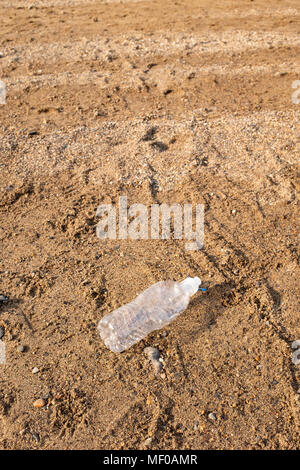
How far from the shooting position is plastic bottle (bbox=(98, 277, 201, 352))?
252 centimetres

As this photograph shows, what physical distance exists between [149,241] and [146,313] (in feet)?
1.88

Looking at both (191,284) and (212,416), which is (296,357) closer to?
(212,416)

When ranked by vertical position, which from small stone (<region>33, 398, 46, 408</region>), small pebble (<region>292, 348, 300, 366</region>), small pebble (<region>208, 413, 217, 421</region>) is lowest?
small pebble (<region>208, 413, 217, 421</region>)

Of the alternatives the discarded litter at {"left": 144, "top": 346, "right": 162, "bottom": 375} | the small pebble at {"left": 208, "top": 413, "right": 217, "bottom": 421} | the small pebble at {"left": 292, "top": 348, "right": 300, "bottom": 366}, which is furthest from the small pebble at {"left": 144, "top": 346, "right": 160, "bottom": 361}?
the small pebble at {"left": 292, "top": 348, "right": 300, "bottom": 366}

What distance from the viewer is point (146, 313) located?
269cm

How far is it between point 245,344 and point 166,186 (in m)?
1.49

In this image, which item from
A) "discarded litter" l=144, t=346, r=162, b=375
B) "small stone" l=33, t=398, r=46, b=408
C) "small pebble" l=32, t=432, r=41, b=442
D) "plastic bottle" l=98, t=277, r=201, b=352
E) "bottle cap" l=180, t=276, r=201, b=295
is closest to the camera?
"small pebble" l=32, t=432, r=41, b=442

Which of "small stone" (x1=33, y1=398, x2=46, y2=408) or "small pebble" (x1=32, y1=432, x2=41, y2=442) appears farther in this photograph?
"small stone" (x1=33, y1=398, x2=46, y2=408)

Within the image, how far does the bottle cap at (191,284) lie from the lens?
270 centimetres

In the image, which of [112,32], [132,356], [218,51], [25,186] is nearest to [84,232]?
[25,186]

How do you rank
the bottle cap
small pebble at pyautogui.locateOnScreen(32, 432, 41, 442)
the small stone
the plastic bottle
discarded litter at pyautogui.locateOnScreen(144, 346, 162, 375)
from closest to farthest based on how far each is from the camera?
1. small pebble at pyautogui.locateOnScreen(32, 432, 41, 442)
2. the small stone
3. discarded litter at pyautogui.locateOnScreen(144, 346, 162, 375)
4. the plastic bottle
5. the bottle cap

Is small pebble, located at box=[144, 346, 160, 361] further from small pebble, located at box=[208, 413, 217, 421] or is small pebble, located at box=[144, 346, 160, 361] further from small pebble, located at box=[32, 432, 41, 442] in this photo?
small pebble, located at box=[32, 432, 41, 442]
